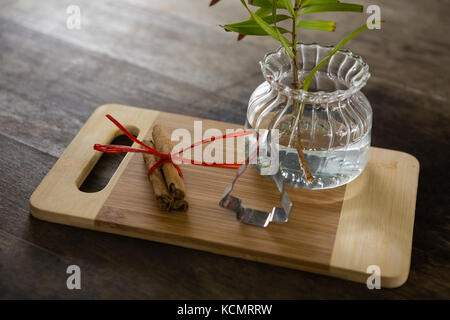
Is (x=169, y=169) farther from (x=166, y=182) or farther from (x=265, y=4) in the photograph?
(x=265, y=4)

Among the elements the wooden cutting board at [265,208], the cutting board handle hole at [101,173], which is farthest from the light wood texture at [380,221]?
the cutting board handle hole at [101,173]

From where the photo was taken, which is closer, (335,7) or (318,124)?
(335,7)

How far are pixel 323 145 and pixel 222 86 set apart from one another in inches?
18.0

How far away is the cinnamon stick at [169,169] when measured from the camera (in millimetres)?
994

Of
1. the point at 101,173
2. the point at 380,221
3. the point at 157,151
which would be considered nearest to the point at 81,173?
the point at 101,173

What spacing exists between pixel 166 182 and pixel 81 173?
172 millimetres

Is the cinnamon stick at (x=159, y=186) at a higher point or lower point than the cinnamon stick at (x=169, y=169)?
lower

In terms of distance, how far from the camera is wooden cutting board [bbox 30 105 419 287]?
3.00 ft

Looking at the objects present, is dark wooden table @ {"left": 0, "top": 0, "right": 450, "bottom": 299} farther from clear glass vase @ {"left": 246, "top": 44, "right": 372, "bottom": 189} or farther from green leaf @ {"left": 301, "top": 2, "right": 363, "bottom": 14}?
green leaf @ {"left": 301, "top": 2, "right": 363, "bottom": 14}

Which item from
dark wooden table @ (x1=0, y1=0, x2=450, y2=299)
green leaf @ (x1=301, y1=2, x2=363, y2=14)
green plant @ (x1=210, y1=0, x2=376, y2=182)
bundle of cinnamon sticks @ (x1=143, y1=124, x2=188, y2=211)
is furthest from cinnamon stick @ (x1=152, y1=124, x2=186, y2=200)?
green leaf @ (x1=301, y1=2, x2=363, y2=14)

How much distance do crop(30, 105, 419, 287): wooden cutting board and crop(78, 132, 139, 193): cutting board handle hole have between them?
0.01 meters

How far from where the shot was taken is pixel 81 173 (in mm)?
1074

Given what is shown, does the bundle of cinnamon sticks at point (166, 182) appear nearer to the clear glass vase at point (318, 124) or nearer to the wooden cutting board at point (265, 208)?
the wooden cutting board at point (265, 208)

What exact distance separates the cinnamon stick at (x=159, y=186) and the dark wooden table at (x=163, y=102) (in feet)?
0.26
